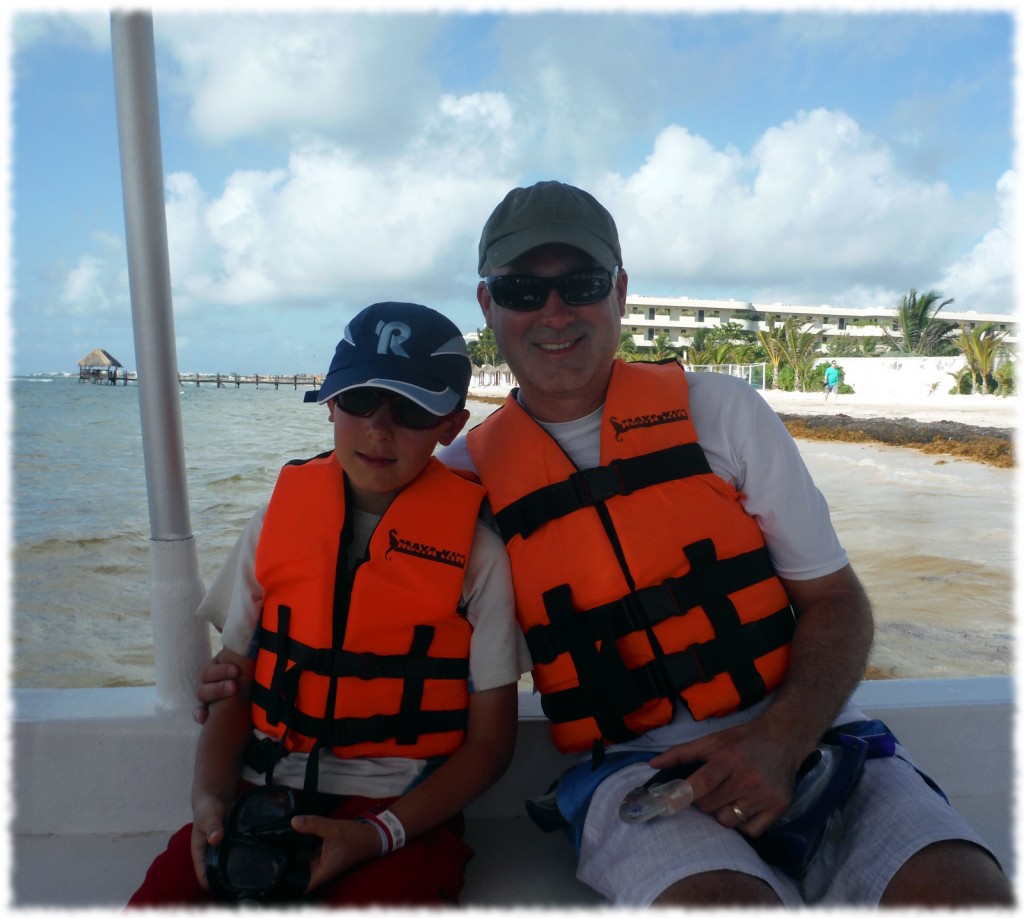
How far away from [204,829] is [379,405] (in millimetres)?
900

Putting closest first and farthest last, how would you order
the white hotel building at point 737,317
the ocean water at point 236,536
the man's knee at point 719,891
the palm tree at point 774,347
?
1. the man's knee at point 719,891
2. the ocean water at point 236,536
3. the palm tree at point 774,347
4. the white hotel building at point 737,317

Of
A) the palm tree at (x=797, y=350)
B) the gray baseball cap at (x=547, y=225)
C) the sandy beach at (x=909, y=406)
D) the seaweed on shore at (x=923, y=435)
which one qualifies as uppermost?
the palm tree at (x=797, y=350)

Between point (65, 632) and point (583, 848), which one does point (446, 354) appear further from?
point (65, 632)

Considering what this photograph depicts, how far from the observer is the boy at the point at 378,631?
164 cm

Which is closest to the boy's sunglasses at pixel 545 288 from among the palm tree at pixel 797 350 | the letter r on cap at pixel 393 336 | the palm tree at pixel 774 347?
the letter r on cap at pixel 393 336

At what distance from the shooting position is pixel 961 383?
89.9 ft

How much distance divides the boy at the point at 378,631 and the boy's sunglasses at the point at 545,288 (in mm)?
220

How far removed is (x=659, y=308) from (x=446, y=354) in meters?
60.4

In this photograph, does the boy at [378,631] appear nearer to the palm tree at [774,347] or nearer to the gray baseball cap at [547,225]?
the gray baseball cap at [547,225]

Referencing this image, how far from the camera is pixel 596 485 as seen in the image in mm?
1827

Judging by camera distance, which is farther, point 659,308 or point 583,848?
point 659,308

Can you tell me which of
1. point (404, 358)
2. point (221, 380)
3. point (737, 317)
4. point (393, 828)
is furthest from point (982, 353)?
point (221, 380)

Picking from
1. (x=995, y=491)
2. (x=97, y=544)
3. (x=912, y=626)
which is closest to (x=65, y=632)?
(x=97, y=544)

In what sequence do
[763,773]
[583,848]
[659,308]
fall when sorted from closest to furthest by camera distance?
[763,773] < [583,848] < [659,308]
